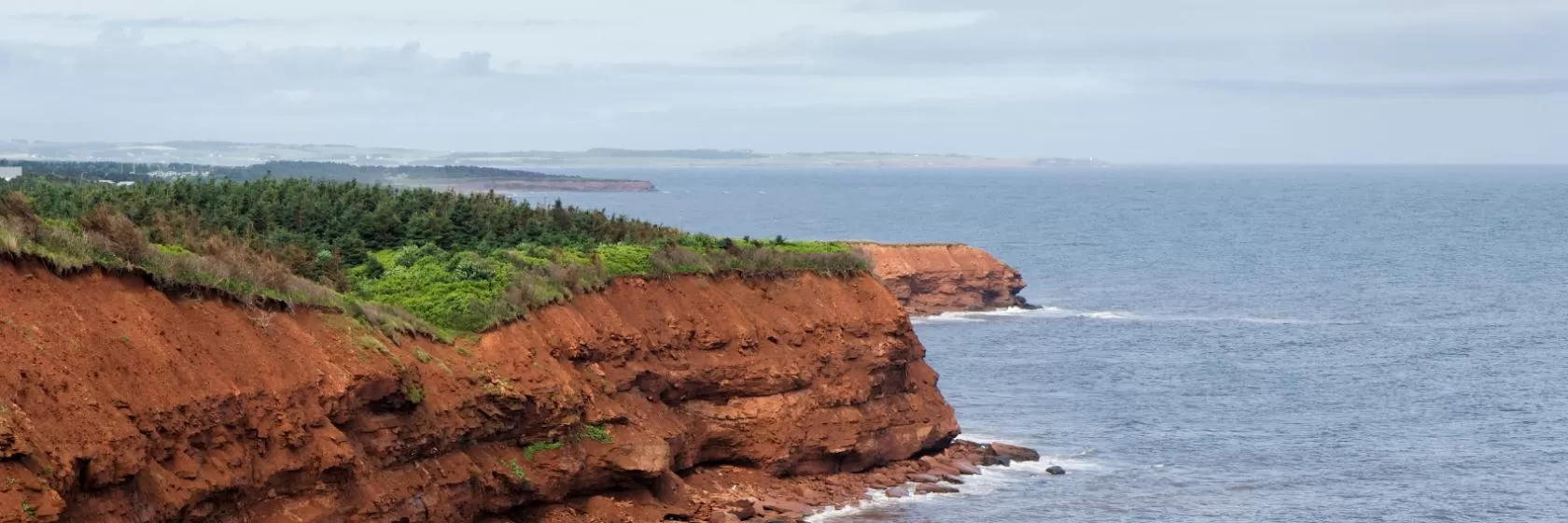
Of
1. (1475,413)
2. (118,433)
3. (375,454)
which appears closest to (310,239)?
(375,454)

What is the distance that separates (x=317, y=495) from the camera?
34344 mm

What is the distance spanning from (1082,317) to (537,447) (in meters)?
64.3

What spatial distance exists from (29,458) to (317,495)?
23.9ft

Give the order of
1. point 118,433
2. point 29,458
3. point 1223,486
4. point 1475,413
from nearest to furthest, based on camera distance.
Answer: point 29,458 → point 118,433 → point 1223,486 → point 1475,413

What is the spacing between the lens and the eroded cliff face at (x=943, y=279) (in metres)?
104

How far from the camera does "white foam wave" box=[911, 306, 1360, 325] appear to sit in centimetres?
9819

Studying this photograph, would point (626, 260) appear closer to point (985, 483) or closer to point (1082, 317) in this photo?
point (985, 483)

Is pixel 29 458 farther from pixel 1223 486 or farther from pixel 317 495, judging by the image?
pixel 1223 486

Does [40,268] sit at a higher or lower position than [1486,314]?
higher

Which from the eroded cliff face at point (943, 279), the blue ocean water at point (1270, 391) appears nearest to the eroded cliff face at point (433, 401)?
the blue ocean water at point (1270, 391)

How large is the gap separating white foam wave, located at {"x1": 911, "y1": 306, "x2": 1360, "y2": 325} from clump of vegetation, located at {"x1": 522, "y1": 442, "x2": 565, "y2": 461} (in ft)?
191

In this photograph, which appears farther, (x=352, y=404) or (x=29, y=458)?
(x=352, y=404)

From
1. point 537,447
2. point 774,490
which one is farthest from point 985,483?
point 537,447

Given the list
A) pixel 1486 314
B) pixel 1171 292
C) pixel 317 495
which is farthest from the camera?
pixel 1171 292
